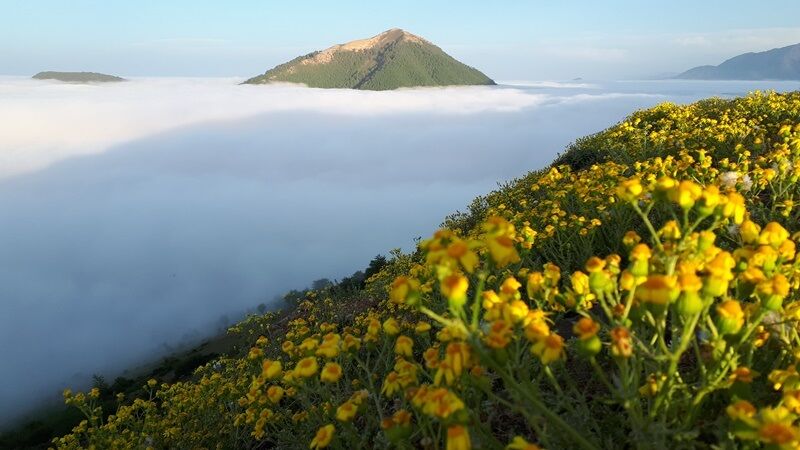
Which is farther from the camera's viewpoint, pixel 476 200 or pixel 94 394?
pixel 476 200

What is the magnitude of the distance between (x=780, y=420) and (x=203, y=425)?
6.26m

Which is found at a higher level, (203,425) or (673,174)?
(673,174)

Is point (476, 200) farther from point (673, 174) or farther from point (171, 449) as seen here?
point (171, 449)

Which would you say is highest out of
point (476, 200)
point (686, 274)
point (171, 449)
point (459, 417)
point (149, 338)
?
point (686, 274)

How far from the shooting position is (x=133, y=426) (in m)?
7.44

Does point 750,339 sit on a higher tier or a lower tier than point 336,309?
higher

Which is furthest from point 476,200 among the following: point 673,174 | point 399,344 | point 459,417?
point 459,417

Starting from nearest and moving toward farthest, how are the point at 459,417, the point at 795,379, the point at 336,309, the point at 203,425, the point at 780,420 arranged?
the point at 780,420 → the point at 459,417 → the point at 795,379 → the point at 203,425 → the point at 336,309

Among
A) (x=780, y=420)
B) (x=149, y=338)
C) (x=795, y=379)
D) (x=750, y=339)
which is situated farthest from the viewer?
(x=149, y=338)

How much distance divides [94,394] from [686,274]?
27.5ft

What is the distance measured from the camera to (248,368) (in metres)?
7.36

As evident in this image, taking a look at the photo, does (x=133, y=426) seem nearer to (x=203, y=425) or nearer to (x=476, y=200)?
(x=203, y=425)

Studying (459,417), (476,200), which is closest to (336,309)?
(476,200)

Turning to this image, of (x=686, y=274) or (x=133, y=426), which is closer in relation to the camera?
(x=686, y=274)
